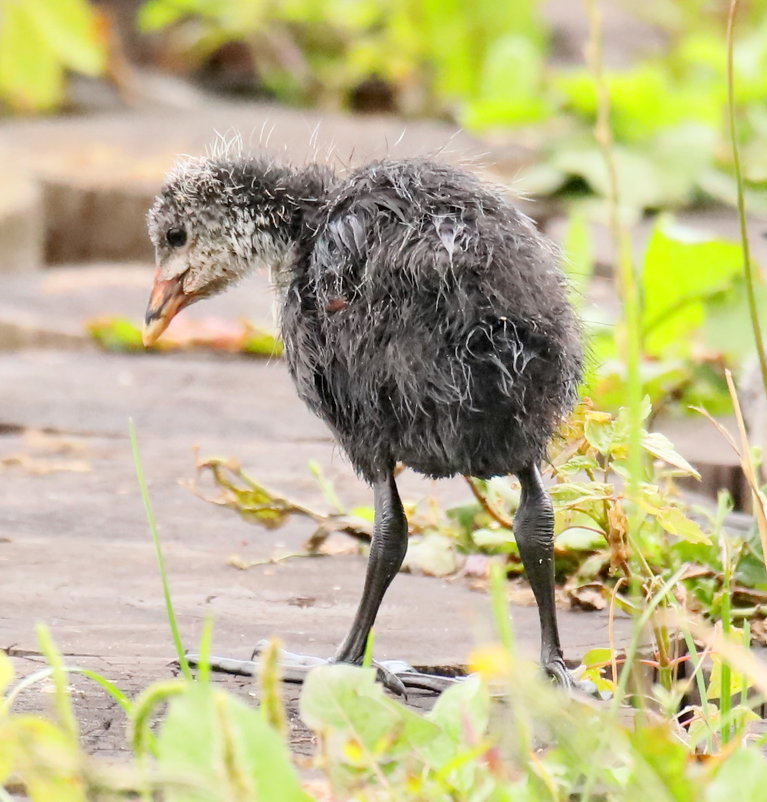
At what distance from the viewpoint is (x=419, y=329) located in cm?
229

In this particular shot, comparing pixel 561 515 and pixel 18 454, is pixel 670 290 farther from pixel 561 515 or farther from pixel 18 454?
pixel 18 454

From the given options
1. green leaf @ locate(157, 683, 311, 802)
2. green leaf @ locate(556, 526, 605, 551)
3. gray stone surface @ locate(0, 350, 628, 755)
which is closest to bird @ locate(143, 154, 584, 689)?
gray stone surface @ locate(0, 350, 628, 755)

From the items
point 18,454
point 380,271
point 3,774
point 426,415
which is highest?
point 380,271

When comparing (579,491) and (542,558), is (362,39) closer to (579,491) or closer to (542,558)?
(579,491)

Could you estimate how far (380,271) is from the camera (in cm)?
233

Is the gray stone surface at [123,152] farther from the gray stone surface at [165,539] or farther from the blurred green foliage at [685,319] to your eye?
the blurred green foliage at [685,319]

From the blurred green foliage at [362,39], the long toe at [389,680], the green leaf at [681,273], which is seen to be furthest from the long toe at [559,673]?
the blurred green foliage at [362,39]

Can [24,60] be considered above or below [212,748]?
above

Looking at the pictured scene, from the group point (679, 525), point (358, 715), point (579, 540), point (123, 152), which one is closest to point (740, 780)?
point (358, 715)

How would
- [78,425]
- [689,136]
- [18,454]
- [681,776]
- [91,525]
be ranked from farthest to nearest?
1. [689,136]
2. [78,425]
3. [18,454]
4. [91,525]
5. [681,776]

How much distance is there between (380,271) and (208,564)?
90 centimetres

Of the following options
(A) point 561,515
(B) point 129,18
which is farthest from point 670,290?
(B) point 129,18

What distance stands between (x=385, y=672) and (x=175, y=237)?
99cm

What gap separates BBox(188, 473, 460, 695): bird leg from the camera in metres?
2.36
